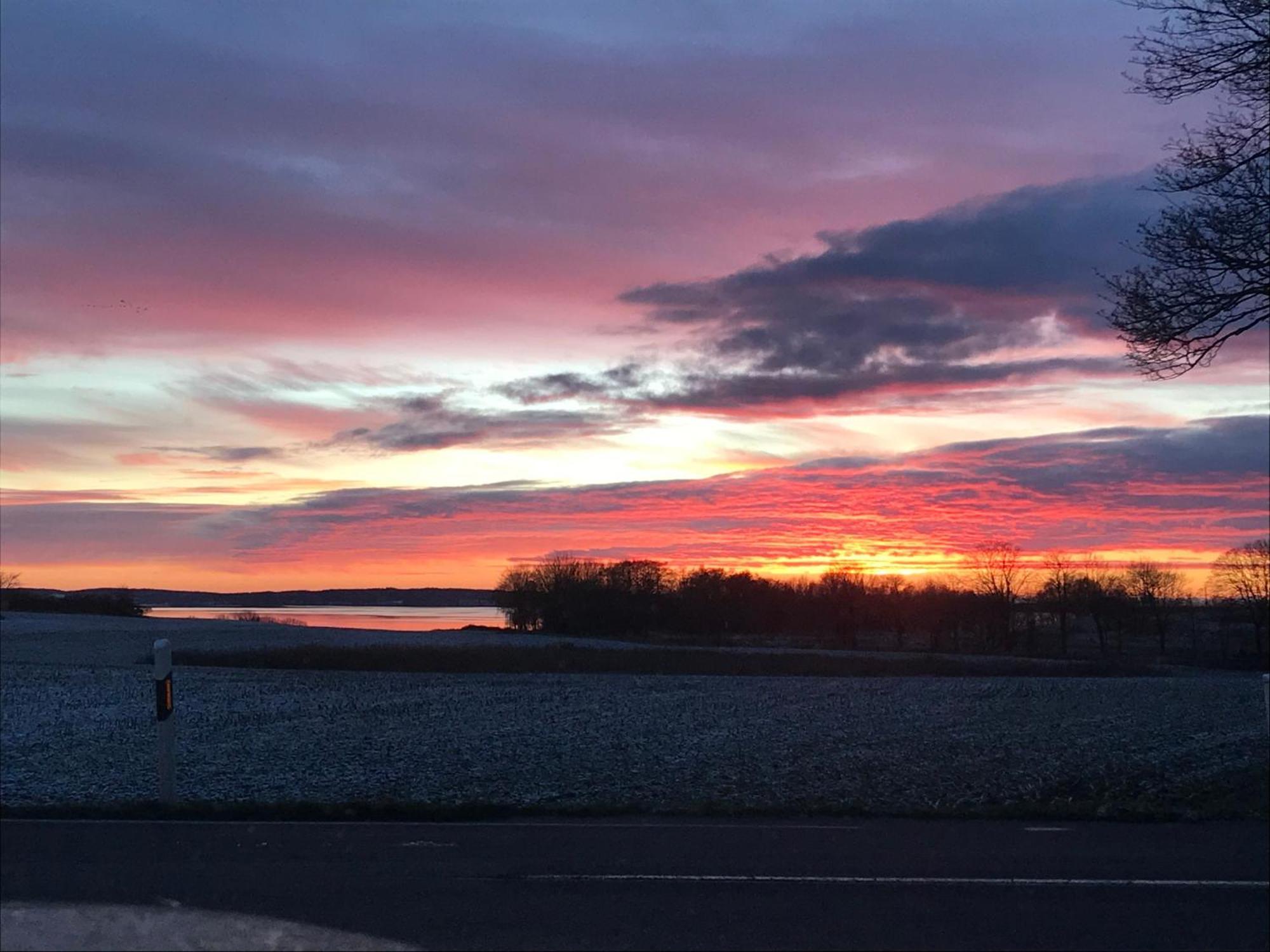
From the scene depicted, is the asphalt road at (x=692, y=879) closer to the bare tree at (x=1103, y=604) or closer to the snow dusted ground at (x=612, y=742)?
the snow dusted ground at (x=612, y=742)

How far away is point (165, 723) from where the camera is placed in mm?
10859

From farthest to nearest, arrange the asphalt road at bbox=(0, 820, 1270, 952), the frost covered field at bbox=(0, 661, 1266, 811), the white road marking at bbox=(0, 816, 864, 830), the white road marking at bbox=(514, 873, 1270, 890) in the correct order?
the frost covered field at bbox=(0, 661, 1266, 811) → the white road marking at bbox=(0, 816, 864, 830) → the white road marking at bbox=(514, 873, 1270, 890) → the asphalt road at bbox=(0, 820, 1270, 952)

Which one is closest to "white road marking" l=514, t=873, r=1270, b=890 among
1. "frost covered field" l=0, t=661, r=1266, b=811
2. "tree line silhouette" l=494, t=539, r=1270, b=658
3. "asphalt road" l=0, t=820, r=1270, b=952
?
"asphalt road" l=0, t=820, r=1270, b=952

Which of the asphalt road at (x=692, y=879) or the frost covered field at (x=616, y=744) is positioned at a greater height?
the asphalt road at (x=692, y=879)

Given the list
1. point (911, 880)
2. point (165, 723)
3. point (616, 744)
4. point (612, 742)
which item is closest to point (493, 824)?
point (165, 723)

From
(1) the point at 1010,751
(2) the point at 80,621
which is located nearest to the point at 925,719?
(1) the point at 1010,751

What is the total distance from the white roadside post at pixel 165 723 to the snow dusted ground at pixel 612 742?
2.27 ft

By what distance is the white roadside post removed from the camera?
34.9 ft

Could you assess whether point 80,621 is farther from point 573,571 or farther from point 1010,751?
point 1010,751

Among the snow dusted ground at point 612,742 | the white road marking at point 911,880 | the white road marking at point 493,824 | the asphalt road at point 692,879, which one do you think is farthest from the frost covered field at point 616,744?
the white road marking at point 911,880

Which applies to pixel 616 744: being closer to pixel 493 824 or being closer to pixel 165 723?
pixel 493 824

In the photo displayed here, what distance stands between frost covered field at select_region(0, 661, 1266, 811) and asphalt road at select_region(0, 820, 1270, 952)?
1.60 metres

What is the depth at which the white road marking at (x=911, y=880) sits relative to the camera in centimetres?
756

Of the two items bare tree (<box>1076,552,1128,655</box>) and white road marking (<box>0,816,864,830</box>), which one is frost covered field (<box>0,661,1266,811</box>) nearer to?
white road marking (<box>0,816,864,830</box>)
